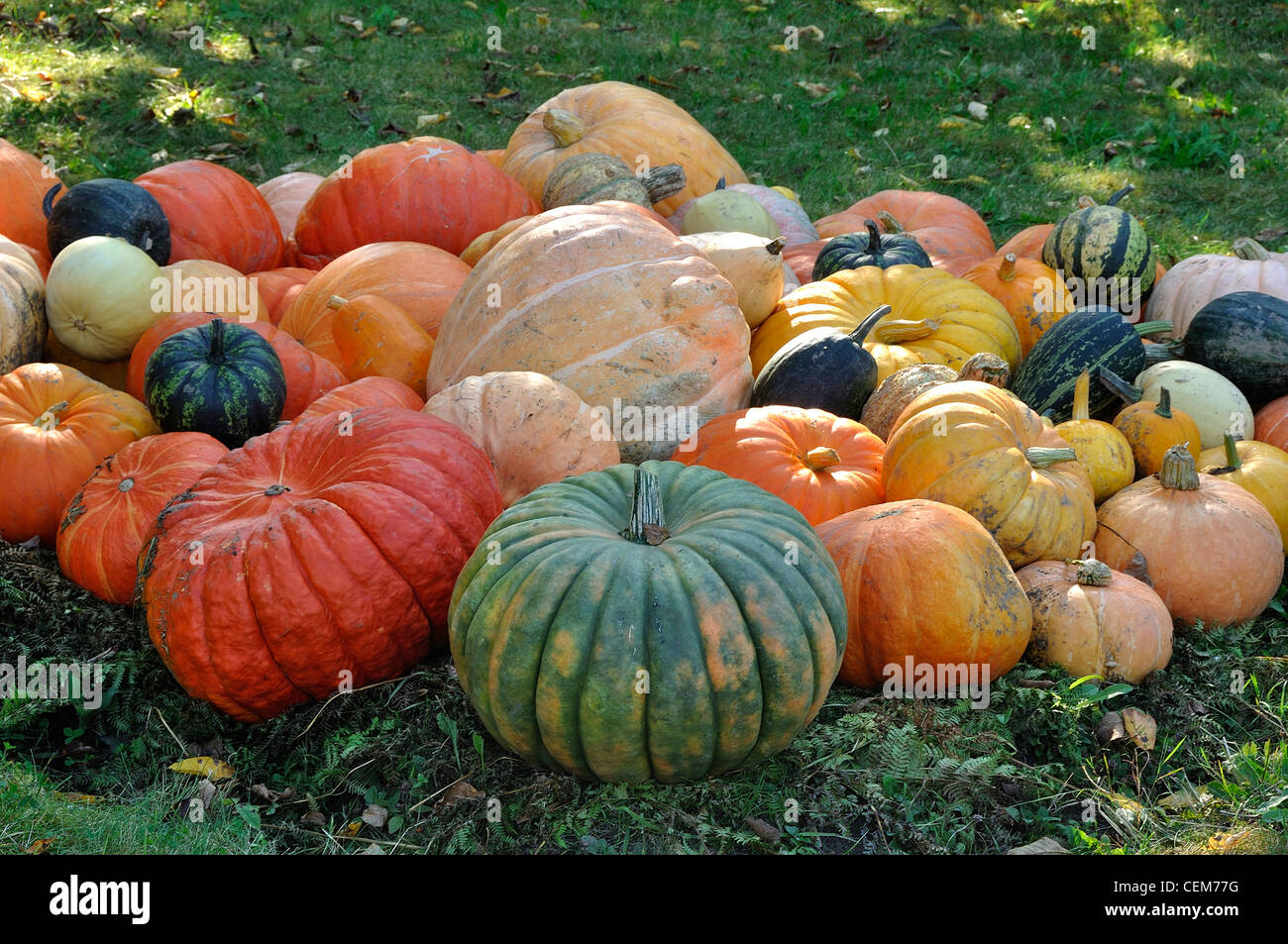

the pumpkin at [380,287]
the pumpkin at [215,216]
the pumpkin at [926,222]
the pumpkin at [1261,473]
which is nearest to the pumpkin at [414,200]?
Answer: the pumpkin at [215,216]

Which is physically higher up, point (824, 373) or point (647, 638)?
point (824, 373)

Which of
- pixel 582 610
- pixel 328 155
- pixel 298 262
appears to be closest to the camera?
pixel 582 610

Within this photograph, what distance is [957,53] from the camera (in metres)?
9.75


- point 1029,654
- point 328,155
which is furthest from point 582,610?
point 328,155

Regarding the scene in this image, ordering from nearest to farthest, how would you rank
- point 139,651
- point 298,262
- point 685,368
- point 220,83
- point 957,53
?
point 139,651 → point 685,368 → point 298,262 → point 220,83 → point 957,53

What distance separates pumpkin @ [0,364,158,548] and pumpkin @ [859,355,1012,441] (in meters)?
2.90

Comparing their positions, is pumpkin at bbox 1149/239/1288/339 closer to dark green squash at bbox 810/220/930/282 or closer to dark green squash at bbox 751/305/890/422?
dark green squash at bbox 810/220/930/282

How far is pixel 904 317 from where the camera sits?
504 centimetres

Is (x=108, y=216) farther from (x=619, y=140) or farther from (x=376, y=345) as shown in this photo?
(x=619, y=140)

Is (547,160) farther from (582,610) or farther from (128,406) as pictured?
(582,610)

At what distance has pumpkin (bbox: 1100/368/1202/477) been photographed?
4367 millimetres

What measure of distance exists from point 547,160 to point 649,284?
85.8 inches

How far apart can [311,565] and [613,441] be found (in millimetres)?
1283

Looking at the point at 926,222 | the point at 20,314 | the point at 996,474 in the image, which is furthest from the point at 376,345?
the point at 926,222
